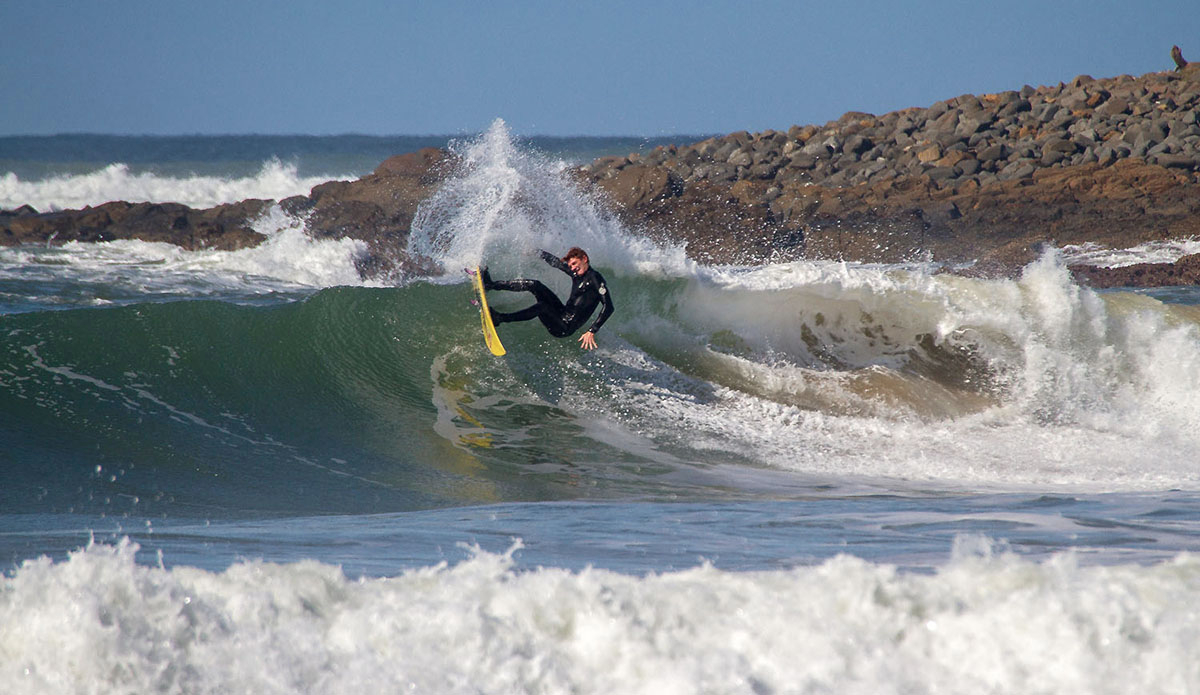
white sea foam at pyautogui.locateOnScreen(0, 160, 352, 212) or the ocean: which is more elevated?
white sea foam at pyautogui.locateOnScreen(0, 160, 352, 212)

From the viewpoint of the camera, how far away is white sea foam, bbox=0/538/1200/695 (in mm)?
2658

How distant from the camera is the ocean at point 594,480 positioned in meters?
2.73

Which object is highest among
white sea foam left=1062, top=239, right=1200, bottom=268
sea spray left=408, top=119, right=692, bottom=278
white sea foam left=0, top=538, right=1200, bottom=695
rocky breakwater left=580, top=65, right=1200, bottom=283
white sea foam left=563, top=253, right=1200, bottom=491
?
rocky breakwater left=580, top=65, right=1200, bottom=283

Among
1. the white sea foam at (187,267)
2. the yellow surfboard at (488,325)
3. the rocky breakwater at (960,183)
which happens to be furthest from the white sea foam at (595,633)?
the rocky breakwater at (960,183)

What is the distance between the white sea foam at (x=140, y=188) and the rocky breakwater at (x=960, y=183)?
13492 millimetres

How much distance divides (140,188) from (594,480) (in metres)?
33.1

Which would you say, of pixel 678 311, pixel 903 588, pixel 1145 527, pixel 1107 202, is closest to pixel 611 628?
pixel 903 588

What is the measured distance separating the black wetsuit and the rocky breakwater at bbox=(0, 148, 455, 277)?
36.1 feet

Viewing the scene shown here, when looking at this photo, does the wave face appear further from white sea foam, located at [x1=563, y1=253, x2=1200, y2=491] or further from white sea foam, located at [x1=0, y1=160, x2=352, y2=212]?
white sea foam, located at [x1=0, y1=160, x2=352, y2=212]

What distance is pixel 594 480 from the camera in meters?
6.68

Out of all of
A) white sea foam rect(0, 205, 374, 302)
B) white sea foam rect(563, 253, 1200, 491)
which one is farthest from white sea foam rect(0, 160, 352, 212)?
Answer: white sea foam rect(563, 253, 1200, 491)

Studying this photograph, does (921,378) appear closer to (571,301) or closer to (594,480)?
(571,301)

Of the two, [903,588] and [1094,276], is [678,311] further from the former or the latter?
[1094,276]

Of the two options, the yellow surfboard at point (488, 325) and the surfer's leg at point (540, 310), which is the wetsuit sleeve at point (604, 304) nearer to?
the surfer's leg at point (540, 310)
